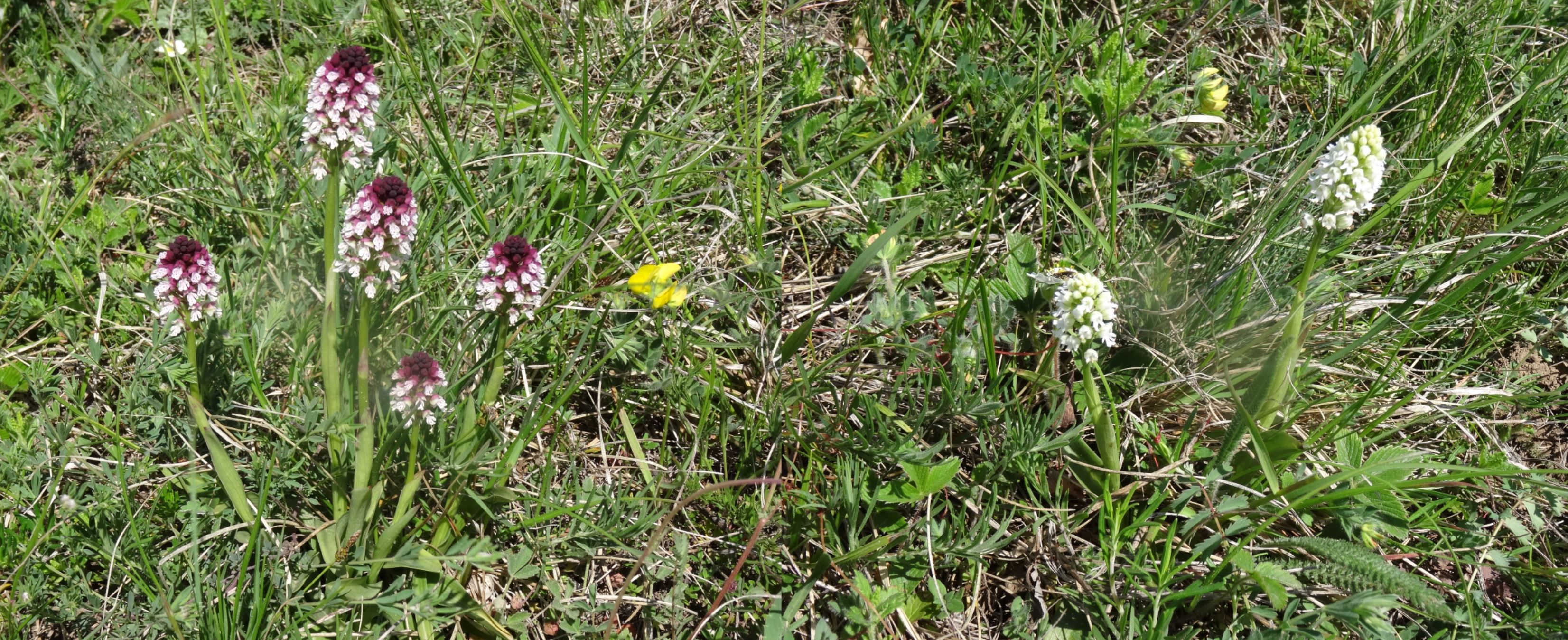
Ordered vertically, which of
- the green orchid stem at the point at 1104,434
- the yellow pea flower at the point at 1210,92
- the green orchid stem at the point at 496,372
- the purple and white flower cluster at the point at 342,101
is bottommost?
the green orchid stem at the point at 1104,434

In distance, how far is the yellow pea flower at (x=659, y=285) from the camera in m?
2.36

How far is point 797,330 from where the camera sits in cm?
235

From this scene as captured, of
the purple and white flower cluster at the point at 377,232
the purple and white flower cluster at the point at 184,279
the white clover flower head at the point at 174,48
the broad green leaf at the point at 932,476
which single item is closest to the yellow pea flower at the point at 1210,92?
the broad green leaf at the point at 932,476

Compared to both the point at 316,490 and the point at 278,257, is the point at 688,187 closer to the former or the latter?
the point at 278,257

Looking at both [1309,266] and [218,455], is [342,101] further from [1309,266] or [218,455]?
[1309,266]

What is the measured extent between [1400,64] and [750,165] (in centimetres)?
180

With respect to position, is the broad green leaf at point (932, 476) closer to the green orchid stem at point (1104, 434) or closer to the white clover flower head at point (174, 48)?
the green orchid stem at point (1104, 434)

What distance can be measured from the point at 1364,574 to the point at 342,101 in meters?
2.09

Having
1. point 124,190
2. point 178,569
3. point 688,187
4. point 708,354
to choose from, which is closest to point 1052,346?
point 708,354

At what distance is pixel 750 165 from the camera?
2650 mm

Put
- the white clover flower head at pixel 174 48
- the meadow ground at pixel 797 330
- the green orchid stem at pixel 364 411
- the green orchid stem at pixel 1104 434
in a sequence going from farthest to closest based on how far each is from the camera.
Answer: the white clover flower head at pixel 174 48 → the green orchid stem at pixel 1104 434 → the meadow ground at pixel 797 330 → the green orchid stem at pixel 364 411

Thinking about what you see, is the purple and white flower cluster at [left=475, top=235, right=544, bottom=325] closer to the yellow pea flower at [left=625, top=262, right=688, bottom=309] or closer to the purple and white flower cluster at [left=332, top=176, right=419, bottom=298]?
the purple and white flower cluster at [left=332, top=176, right=419, bottom=298]

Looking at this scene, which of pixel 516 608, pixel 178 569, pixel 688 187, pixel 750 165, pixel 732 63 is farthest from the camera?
pixel 732 63

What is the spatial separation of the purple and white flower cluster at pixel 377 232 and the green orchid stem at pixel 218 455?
39 cm
